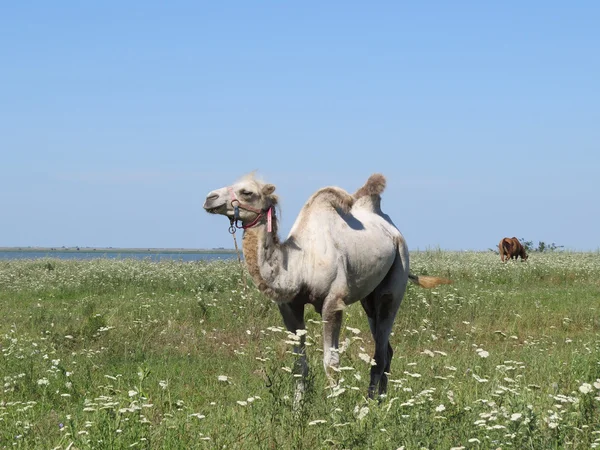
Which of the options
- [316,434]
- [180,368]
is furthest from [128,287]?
[316,434]

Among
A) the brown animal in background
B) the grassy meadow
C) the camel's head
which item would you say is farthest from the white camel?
the brown animal in background

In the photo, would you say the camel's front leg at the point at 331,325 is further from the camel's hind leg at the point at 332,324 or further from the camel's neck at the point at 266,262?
the camel's neck at the point at 266,262

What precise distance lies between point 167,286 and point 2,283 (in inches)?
194

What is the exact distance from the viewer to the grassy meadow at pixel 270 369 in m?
4.97

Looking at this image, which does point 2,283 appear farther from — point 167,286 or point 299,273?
point 299,273

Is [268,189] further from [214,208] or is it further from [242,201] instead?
[214,208]

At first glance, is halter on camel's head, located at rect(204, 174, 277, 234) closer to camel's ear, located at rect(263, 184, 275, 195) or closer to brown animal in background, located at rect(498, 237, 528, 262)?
camel's ear, located at rect(263, 184, 275, 195)

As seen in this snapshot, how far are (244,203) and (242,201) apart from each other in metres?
0.03

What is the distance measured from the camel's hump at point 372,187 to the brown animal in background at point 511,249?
26.8 m

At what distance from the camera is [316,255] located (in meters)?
7.07

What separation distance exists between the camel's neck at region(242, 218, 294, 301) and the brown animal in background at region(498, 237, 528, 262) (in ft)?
93.3

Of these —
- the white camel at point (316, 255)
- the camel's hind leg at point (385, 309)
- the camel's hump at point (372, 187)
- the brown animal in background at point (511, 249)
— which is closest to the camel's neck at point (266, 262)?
the white camel at point (316, 255)

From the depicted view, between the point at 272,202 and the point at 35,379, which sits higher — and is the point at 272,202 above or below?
above

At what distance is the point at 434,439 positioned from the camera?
15.7ft
